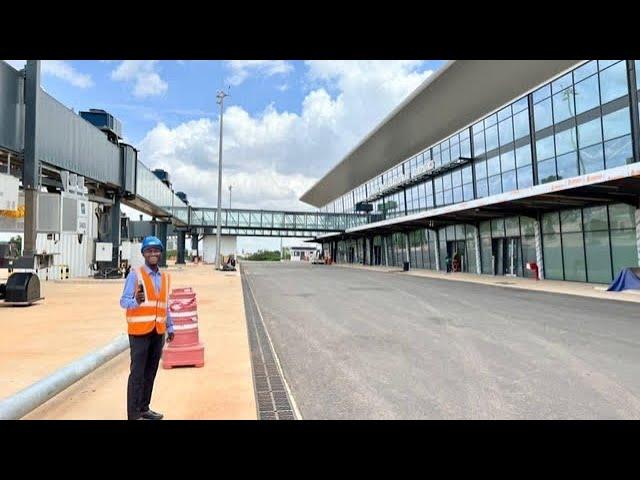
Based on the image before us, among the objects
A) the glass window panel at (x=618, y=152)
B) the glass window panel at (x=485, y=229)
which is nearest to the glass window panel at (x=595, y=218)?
the glass window panel at (x=618, y=152)

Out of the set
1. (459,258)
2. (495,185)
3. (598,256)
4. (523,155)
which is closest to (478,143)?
(495,185)

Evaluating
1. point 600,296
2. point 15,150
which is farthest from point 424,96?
point 15,150

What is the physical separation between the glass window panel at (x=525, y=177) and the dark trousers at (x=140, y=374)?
24942 mm

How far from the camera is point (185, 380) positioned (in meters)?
5.83

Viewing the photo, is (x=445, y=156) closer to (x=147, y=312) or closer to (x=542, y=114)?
(x=542, y=114)

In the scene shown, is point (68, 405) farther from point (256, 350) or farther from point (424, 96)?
point (424, 96)

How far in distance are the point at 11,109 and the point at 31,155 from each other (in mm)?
1773

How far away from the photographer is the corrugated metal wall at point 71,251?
23597mm

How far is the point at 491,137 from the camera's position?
96.1 ft

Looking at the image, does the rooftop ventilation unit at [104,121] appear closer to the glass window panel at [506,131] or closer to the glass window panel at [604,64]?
the glass window panel at [506,131]

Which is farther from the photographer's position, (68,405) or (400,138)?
(400,138)

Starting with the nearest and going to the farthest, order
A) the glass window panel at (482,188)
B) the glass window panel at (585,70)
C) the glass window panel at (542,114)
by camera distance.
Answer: the glass window panel at (585,70) → the glass window panel at (542,114) → the glass window panel at (482,188)
